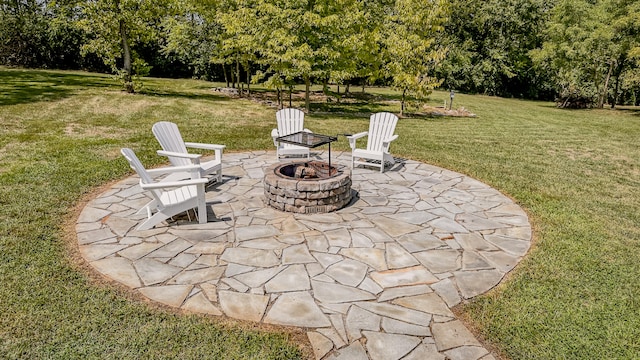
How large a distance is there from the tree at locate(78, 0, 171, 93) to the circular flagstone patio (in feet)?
35.6

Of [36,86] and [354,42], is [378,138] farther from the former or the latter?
[36,86]

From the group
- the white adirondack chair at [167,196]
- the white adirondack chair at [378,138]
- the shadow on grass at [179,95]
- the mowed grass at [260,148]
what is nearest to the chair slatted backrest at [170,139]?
the white adirondack chair at [167,196]

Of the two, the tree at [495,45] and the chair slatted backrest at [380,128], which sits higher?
the tree at [495,45]

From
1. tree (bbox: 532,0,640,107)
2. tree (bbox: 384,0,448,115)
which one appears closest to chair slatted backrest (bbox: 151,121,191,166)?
tree (bbox: 384,0,448,115)

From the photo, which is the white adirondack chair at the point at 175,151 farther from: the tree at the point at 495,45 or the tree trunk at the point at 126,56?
the tree at the point at 495,45

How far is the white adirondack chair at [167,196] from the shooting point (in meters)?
4.22

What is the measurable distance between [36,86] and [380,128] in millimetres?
14564

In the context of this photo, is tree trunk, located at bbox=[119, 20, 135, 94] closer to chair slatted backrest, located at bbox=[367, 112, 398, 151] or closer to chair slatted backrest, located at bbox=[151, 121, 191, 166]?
chair slatted backrest, located at bbox=[151, 121, 191, 166]

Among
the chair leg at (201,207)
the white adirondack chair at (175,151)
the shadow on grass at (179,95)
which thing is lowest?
the chair leg at (201,207)

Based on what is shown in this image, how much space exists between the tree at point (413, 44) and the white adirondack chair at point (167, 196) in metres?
10.3

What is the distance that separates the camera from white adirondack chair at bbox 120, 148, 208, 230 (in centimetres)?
422

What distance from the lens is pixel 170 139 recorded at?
5832mm

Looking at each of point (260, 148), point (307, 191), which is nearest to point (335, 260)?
point (307, 191)

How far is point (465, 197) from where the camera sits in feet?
19.9
